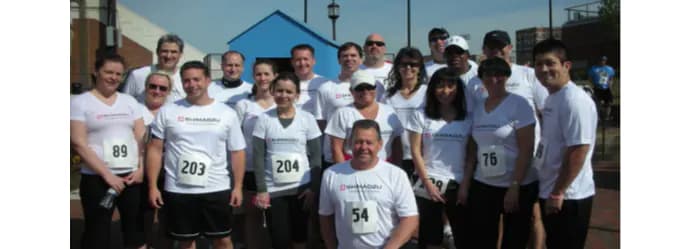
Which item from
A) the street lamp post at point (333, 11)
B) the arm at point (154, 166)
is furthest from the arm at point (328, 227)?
the street lamp post at point (333, 11)

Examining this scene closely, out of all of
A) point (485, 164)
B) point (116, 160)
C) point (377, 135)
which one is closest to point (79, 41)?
point (116, 160)

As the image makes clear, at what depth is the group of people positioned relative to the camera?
3.13m

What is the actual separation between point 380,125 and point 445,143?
44cm

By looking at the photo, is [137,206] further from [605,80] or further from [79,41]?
[605,80]

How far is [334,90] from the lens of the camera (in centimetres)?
420

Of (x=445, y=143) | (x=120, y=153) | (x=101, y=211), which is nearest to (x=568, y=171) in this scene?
(x=445, y=143)

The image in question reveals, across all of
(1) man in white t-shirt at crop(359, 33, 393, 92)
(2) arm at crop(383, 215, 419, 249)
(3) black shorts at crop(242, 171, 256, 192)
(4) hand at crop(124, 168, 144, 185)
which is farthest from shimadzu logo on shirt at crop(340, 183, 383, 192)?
(4) hand at crop(124, 168, 144, 185)

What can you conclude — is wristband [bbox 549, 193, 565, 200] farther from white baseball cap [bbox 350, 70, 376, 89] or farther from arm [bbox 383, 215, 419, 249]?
white baseball cap [bbox 350, 70, 376, 89]

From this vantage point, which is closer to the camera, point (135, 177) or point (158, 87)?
point (135, 177)

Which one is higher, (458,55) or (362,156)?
(458,55)

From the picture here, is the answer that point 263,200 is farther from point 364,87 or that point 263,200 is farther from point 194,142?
point 364,87

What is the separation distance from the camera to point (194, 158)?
11.3 ft

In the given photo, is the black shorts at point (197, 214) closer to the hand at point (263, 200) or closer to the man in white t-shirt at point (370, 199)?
the hand at point (263, 200)

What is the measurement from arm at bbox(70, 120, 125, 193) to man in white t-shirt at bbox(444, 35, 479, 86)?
2.39m
